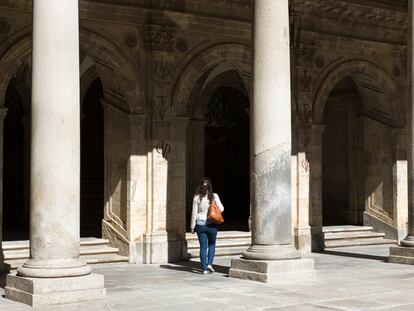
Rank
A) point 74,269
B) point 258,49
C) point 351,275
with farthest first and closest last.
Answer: point 351,275
point 258,49
point 74,269

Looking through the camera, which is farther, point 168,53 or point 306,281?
point 168,53

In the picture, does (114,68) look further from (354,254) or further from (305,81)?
(354,254)

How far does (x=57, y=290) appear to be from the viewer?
10.5 m

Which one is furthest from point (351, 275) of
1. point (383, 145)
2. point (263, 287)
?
point (383, 145)

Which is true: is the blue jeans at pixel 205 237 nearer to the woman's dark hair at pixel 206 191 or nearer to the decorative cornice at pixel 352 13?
the woman's dark hair at pixel 206 191

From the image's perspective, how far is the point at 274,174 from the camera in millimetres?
13188

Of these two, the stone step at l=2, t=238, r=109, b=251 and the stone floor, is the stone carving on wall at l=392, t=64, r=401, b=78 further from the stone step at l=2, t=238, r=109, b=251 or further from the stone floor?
the stone step at l=2, t=238, r=109, b=251

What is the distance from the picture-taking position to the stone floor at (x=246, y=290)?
10.6 metres

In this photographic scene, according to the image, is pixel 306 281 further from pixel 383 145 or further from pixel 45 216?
pixel 383 145

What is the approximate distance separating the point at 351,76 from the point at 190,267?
883 centimetres

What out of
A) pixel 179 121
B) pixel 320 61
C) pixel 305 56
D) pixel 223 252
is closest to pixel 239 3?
pixel 305 56

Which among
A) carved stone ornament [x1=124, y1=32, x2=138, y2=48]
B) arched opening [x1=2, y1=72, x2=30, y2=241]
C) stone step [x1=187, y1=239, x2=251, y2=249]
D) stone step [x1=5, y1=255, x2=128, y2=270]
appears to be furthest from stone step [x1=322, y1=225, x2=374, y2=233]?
arched opening [x1=2, y1=72, x2=30, y2=241]

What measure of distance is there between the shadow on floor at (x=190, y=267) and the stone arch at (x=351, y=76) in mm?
5537

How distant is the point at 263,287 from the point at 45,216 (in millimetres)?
3814
